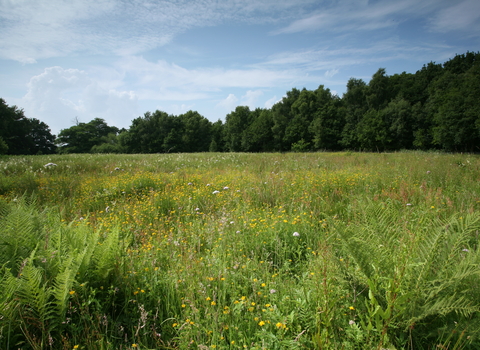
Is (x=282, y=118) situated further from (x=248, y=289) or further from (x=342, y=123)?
(x=248, y=289)

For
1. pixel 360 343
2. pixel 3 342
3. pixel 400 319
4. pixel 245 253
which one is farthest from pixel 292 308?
pixel 3 342

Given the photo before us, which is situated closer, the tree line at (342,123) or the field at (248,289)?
the field at (248,289)

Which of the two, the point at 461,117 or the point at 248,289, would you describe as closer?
the point at 248,289

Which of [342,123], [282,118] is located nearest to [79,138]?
[282,118]

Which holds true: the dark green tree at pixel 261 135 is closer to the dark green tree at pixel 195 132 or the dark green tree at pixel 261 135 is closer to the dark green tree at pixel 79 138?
the dark green tree at pixel 195 132

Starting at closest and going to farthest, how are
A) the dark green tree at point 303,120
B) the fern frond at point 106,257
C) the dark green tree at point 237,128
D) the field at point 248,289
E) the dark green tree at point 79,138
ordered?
1. the field at point 248,289
2. the fern frond at point 106,257
3. the dark green tree at point 303,120
4. the dark green tree at point 237,128
5. the dark green tree at point 79,138

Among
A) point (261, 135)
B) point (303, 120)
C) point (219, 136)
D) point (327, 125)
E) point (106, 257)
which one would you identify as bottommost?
point (106, 257)

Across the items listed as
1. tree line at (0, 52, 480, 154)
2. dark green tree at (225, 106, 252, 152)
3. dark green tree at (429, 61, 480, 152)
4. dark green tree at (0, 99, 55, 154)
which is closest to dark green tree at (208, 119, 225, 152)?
tree line at (0, 52, 480, 154)

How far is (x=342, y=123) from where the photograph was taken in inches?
1818

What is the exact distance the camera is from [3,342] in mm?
1622

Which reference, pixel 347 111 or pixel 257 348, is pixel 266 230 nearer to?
pixel 257 348

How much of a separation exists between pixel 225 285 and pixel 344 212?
3104 mm

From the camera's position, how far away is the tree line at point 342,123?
107 feet

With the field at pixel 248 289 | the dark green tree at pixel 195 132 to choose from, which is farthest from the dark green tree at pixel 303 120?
the field at pixel 248 289
